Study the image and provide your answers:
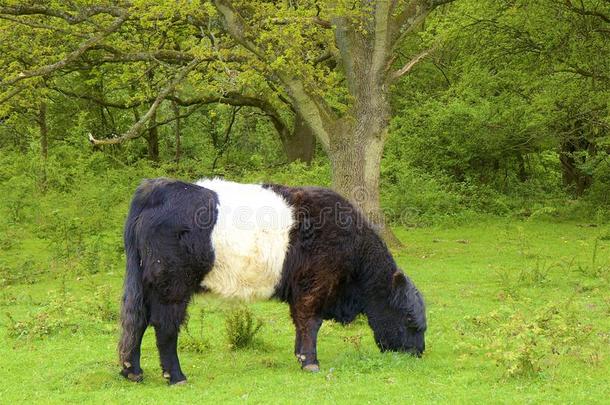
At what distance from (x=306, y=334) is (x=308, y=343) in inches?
4.1

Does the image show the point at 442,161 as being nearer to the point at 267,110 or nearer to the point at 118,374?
the point at 267,110

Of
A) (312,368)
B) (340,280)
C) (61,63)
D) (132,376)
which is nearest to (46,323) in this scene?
(132,376)

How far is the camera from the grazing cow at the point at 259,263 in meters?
7.84

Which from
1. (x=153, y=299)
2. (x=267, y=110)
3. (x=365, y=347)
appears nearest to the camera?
(x=153, y=299)

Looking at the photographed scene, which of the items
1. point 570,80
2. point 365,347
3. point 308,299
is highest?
point 570,80

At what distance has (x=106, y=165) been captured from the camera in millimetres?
26000

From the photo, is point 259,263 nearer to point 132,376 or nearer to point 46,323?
point 132,376

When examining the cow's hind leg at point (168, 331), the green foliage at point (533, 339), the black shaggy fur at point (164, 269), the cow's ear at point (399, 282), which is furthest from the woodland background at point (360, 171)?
the cow's ear at point (399, 282)

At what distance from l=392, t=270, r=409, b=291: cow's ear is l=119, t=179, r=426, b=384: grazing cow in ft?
0.04

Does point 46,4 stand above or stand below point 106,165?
above

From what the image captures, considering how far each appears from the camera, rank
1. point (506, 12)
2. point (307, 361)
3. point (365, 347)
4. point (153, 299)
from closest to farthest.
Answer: point (153, 299), point (307, 361), point (365, 347), point (506, 12)

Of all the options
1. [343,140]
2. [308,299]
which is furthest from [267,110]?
[308,299]

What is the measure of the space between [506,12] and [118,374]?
1436 cm

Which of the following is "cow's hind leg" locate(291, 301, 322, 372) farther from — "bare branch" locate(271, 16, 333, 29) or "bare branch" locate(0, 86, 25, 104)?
"bare branch" locate(0, 86, 25, 104)
